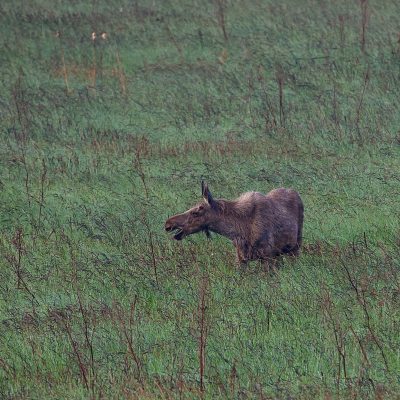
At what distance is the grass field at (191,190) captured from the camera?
22.0ft

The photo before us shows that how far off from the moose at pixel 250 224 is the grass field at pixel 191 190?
0.17 metres

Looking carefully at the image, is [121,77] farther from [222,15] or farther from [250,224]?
[250,224]

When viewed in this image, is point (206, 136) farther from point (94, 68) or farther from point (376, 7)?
point (376, 7)

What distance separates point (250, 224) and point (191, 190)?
2.24 m

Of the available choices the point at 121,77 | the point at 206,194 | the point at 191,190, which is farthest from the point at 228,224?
the point at 121,77

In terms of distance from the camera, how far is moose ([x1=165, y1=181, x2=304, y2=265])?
369 inches

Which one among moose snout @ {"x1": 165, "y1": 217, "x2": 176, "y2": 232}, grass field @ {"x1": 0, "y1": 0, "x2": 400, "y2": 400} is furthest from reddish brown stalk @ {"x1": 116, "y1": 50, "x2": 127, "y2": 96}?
moose snout @ {"x1": 165, "y1": 217, "x2": 176, "y2": 232}

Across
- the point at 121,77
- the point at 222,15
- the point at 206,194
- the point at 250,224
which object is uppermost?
the point at 206,194

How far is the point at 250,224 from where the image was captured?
944cm

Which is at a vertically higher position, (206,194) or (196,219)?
(206,194)

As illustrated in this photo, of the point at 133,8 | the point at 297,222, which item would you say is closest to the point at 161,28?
the point at 133,8

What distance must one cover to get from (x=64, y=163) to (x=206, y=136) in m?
2.15

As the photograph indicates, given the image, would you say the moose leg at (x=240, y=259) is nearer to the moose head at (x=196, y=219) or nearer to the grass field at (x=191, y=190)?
the grass field at (x=191, y=190)

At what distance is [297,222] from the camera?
9.58m
